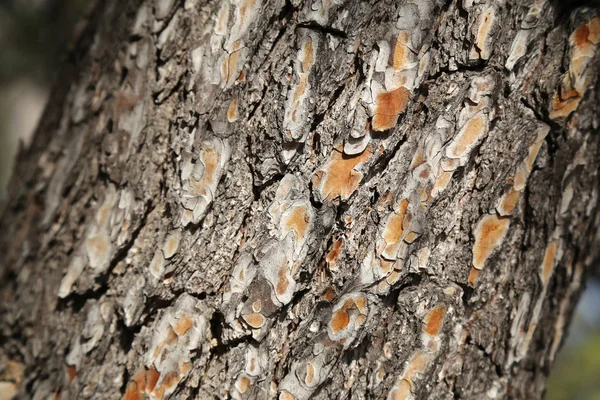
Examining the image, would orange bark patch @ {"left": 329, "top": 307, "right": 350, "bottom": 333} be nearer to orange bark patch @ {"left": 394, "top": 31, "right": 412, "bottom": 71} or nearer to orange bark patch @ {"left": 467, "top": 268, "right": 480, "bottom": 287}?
orange bark patch @ {"left": 467, "top": 268, "right": 480, "bottom": 287}

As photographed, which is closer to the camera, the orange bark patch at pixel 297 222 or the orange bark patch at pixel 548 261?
the orange bark patch at pixel 297 222

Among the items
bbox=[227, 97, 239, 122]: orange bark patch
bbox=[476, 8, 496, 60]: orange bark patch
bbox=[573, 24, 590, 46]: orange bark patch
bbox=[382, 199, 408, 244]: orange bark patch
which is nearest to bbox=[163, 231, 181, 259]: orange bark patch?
bbox=[227, 97, 239, 122]: orange bark patch

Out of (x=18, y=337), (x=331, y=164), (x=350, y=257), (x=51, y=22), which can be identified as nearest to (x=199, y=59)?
(x=331, y=164)

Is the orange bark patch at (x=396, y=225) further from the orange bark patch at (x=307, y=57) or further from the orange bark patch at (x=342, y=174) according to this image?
the orange bark patch at (x=307, y=57)

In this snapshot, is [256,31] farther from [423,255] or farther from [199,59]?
[423,255]

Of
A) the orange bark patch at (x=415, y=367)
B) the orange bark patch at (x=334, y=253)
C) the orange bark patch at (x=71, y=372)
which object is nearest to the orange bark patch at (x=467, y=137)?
the orange bark patch at (x=334, y=253)
